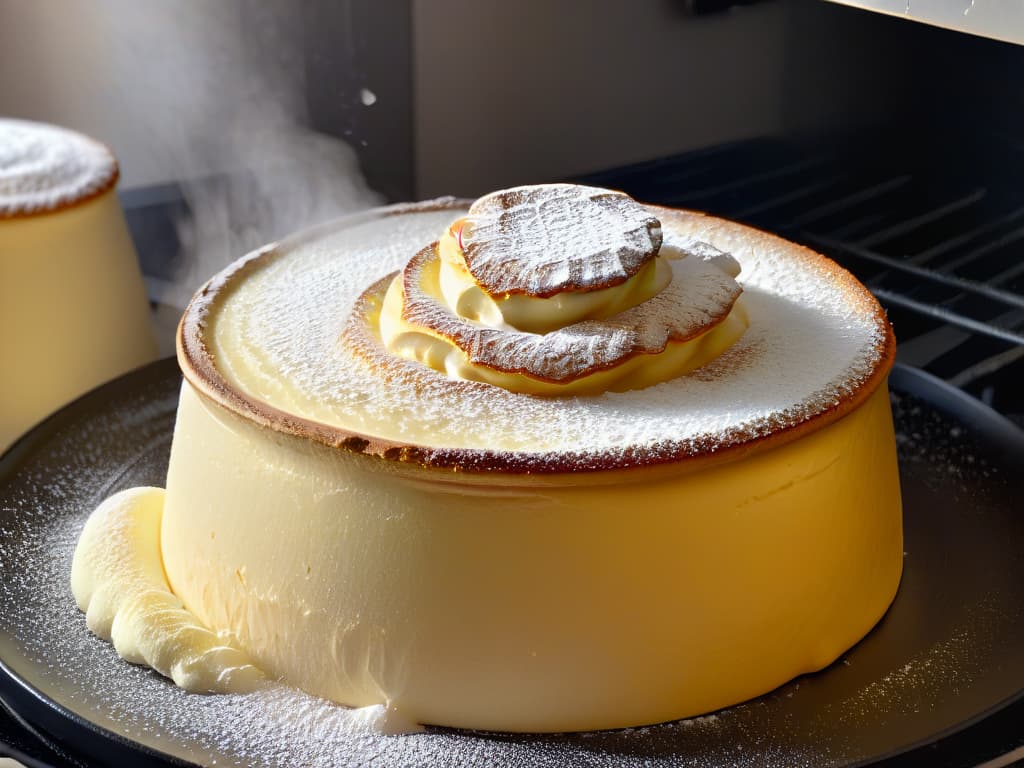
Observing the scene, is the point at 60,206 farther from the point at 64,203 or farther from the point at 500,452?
the point at 500,452

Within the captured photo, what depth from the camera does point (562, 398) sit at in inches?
37.8

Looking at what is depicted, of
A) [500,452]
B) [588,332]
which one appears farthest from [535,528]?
[588,332]

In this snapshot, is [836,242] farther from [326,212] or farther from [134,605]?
[134,605]

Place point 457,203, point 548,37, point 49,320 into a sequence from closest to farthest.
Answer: point 457,203 < point 49,320 < point 548,37

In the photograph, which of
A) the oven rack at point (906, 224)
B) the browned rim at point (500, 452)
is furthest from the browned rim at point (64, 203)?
the oven rack at point (906, 224)

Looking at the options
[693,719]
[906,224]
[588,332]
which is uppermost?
[588,332]

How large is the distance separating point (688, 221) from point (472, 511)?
0.55 metres

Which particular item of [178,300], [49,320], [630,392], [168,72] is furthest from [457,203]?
[168,72]

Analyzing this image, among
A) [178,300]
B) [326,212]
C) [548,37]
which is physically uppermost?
[548,37]

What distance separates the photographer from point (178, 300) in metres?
1.95

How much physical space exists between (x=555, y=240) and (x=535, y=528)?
276mm

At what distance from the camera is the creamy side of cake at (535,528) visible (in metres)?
0.87

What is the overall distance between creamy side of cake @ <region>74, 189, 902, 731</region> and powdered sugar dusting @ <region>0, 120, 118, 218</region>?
614 mm

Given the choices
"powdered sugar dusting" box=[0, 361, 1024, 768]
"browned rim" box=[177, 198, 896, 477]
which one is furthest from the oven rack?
"browned rim" box=[177, 198, 896, 477]
